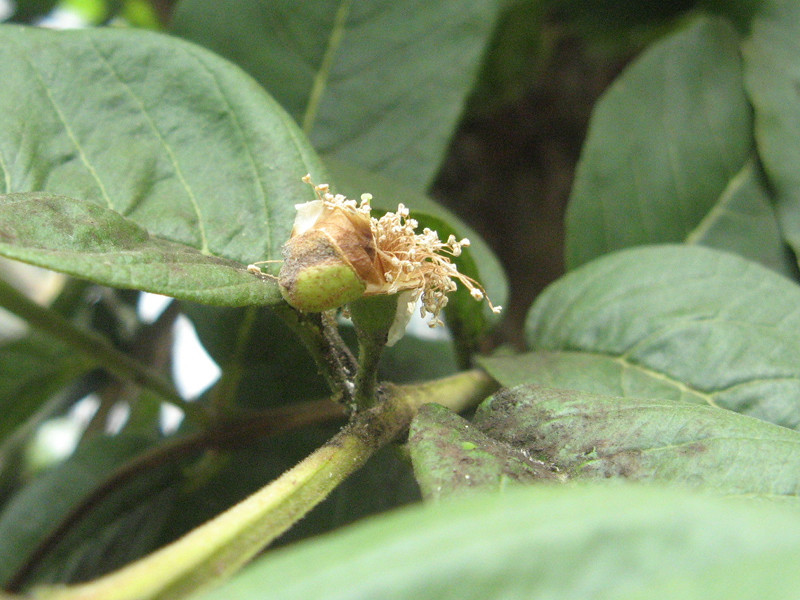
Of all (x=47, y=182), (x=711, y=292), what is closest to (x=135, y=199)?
(x=47, y=182)

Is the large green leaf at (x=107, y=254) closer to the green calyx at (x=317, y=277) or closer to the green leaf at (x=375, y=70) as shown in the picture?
the green calyx at (x=317, y=277)

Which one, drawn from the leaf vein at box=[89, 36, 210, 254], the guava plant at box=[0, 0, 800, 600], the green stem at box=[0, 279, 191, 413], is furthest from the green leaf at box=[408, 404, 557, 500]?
the green stem at box=[0, 279, 191, 413]

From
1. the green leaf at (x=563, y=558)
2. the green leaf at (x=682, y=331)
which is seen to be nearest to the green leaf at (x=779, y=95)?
the green leaf at (x=682, y=331)

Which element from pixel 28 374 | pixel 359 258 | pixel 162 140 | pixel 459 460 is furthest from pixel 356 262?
pixel 28 374

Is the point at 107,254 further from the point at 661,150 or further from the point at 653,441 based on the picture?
the point at 661,150

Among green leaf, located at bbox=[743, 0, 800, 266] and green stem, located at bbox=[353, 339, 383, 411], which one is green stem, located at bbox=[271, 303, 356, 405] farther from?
green leaf, located at bbox=[743, 0, 800, 266]

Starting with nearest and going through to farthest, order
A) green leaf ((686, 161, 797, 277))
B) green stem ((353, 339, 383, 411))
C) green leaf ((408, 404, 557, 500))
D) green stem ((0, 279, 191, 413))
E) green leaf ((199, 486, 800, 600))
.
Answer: green leaf ((199, 486, 800, 600)), green leaf ((408, 404, 557, 500)), green stem ((353, 339, 383, 411)), green stem ((0, 279, 191, 413)), green leaf ((686, 161, 797, 277))
